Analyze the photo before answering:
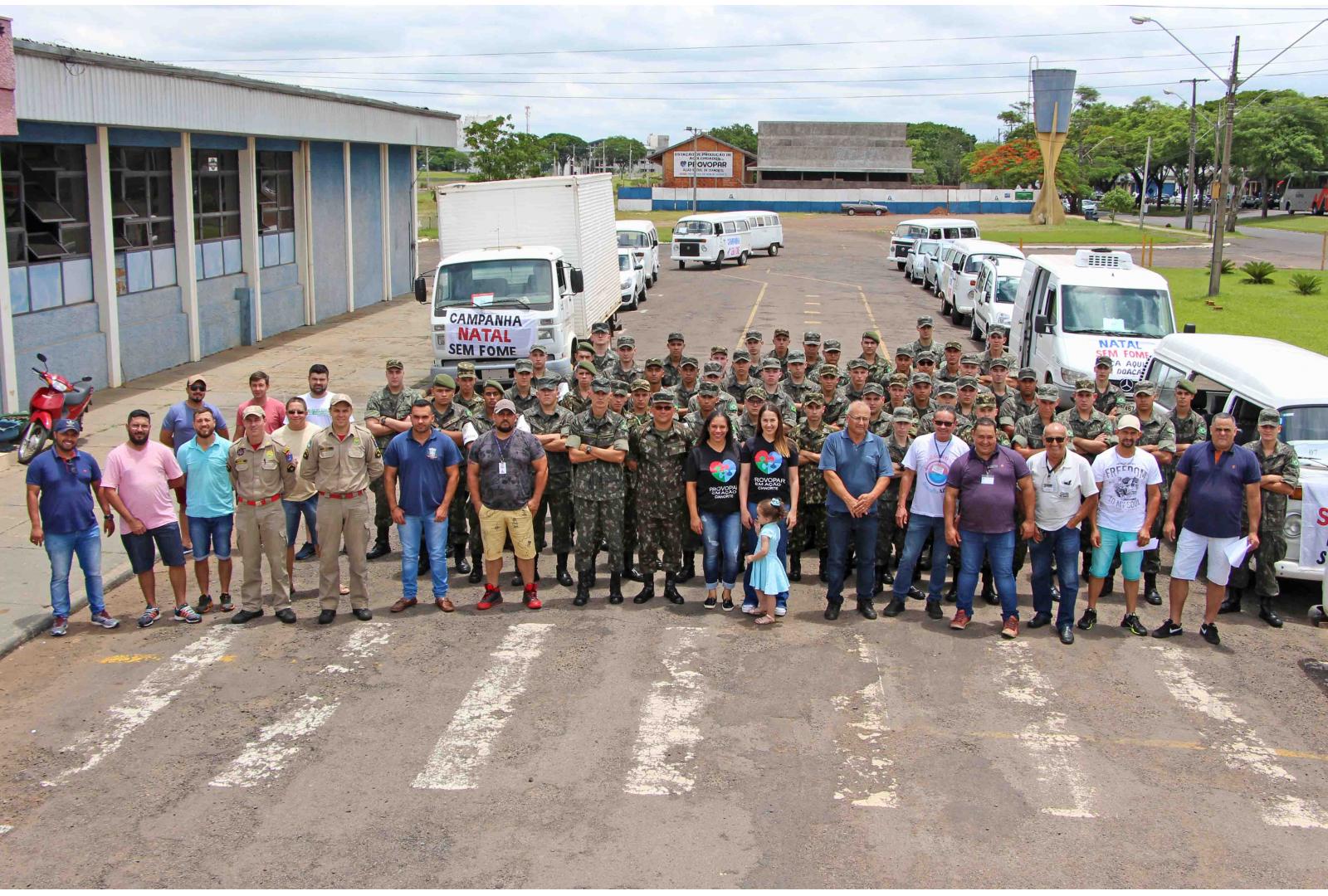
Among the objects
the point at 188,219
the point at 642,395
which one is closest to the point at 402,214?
the point at 188,219

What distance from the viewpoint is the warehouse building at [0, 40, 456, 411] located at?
61.3 feet

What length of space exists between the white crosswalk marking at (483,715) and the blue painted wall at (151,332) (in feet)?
47.2

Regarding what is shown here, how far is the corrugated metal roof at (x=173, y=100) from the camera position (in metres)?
17.9

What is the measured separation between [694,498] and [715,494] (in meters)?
0.18

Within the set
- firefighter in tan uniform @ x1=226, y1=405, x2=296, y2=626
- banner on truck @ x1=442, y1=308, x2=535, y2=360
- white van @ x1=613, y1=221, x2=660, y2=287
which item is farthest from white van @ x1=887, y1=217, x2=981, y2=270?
firefighter in tan uniform @ x1=226, y1=405, x2=296, y2=626

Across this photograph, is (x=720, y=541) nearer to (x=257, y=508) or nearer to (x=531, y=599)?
(x=531, y=599)

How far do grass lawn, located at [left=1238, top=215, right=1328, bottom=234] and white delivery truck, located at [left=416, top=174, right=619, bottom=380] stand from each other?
63.7 metres

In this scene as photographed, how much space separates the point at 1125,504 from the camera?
32.7 ft

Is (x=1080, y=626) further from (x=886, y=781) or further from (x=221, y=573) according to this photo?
(x=221, y=573)

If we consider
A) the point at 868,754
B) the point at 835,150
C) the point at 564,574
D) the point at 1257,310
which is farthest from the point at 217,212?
the point at 835,150

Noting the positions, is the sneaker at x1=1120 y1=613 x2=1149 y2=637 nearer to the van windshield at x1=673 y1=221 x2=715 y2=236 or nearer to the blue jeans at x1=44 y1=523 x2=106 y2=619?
the blue jeans at x1=44 y1=523 x2=106 y2=619

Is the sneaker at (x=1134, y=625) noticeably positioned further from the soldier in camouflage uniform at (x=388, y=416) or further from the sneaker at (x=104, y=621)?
the sneaker at (x=104, y=621)

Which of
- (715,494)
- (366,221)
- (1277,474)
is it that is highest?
(366,221)

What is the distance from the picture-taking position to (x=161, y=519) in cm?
995
